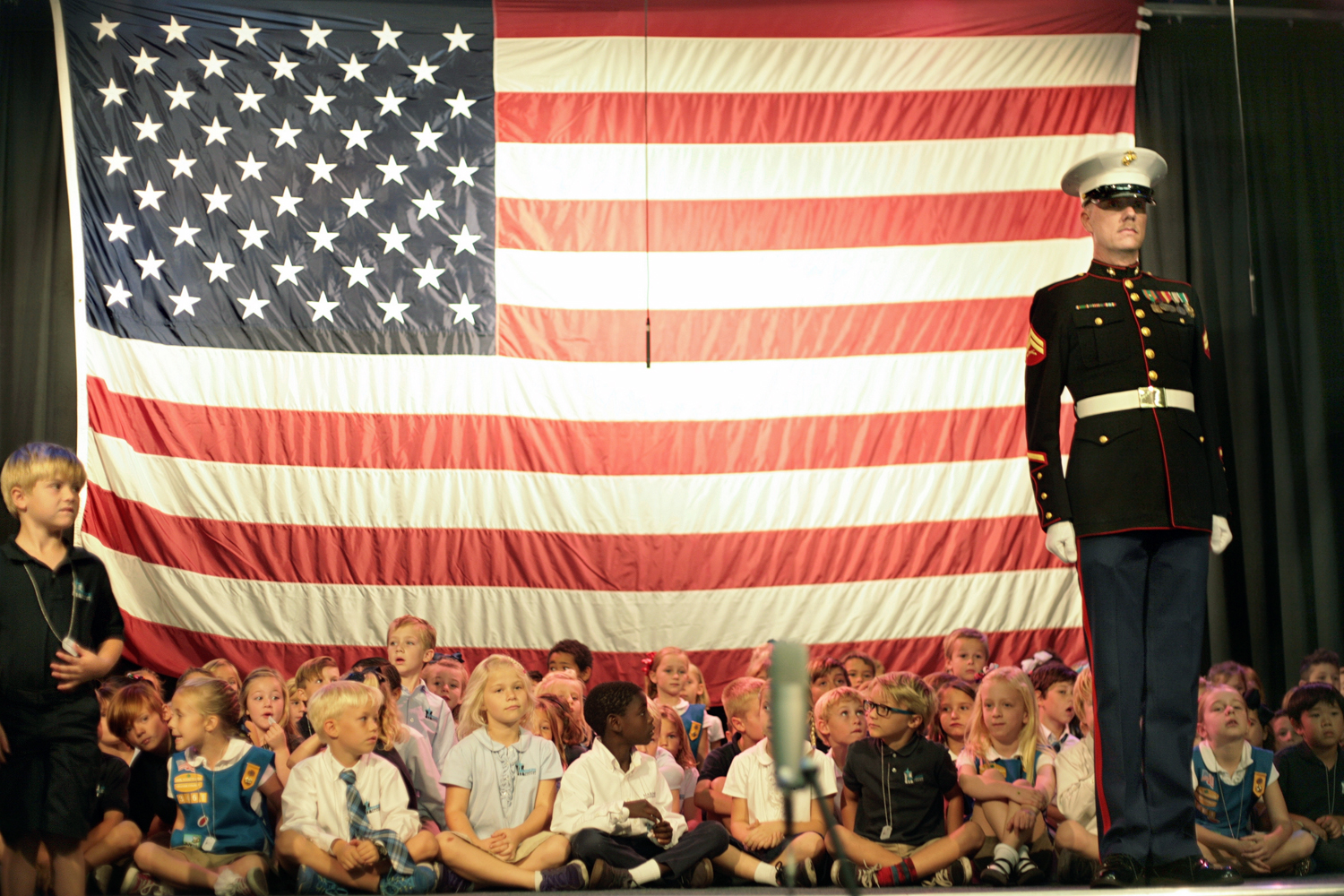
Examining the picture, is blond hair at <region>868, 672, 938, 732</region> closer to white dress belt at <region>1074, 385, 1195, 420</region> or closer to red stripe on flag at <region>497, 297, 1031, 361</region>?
white dress belt at <region>1074, 385, 1195, 420</region>

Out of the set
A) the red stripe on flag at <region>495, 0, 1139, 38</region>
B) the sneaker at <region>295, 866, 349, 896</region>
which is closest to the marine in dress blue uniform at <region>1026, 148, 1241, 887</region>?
the sneaker at <region>295, 866, 349, 896</region>

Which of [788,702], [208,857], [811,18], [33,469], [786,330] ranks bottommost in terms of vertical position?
[208,857]

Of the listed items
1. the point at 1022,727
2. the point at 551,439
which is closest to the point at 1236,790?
the point at 1022,727

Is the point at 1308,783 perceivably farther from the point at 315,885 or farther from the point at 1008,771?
the point at 315,885

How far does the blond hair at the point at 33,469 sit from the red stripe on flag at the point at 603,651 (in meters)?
2.56

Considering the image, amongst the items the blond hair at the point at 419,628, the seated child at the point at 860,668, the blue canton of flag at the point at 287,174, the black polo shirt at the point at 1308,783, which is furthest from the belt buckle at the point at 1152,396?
the blue canton of flag at the point at 287,174

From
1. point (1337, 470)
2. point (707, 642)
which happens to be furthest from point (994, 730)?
point (1337, 470)

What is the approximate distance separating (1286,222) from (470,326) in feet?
12.8

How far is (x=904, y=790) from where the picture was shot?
3.47m

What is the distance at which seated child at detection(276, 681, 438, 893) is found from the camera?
3.25 meters

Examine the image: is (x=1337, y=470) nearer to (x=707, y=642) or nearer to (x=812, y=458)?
(x=812, y=458)

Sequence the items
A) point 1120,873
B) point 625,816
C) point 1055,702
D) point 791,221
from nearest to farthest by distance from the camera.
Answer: point 1120,873
point 625,816
point 1055,702
point 791,221

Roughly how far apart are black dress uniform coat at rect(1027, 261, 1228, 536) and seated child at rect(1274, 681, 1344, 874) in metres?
1.54

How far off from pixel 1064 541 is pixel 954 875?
1328 mm
